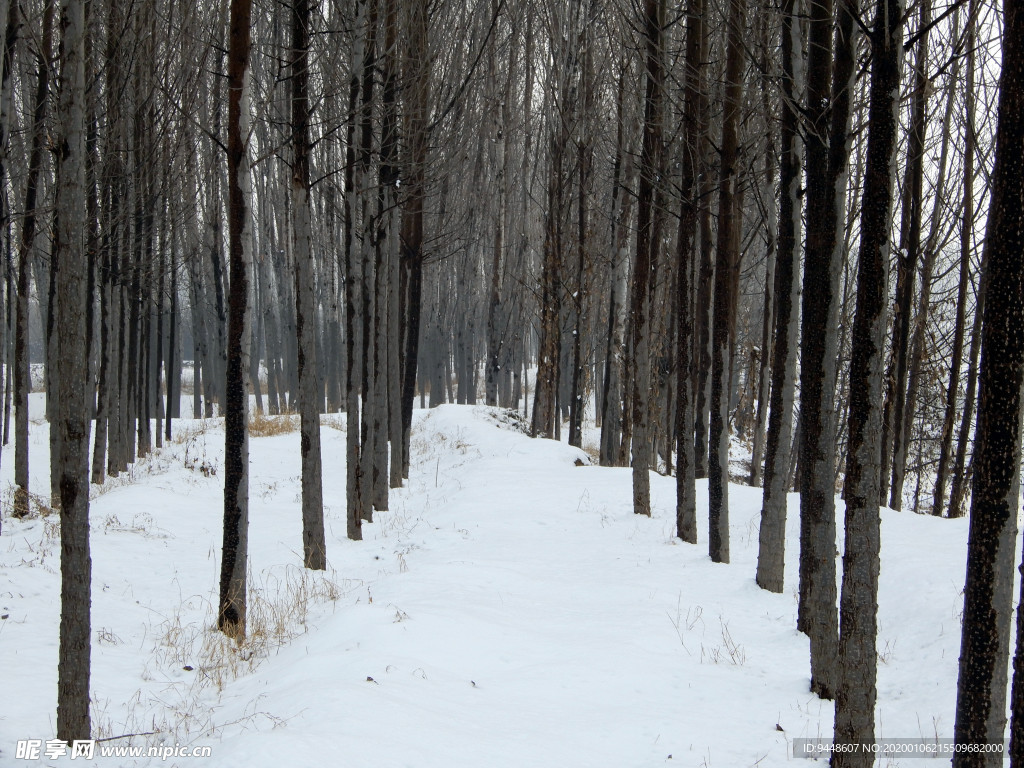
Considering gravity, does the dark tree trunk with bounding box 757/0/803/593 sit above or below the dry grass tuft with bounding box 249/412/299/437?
above

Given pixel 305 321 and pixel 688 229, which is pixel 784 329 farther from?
pixel 305 321

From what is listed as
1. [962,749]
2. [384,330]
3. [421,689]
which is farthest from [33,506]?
[962,749]

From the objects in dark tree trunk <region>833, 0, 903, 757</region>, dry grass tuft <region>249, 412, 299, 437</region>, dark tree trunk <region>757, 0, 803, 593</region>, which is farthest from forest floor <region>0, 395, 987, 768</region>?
dry grass tuft <region>249, 412, 299, 437</region>

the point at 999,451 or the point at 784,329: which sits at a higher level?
the point at 784,329

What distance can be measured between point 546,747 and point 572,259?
16.6 m

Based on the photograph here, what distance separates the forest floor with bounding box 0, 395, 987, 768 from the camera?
13.0ft

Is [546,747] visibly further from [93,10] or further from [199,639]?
[93,10]

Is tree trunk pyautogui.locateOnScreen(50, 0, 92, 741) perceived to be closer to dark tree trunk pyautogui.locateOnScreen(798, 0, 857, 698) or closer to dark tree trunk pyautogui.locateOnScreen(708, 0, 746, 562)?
dark tree trunk pyautogui.locateOnScreen(798, 0, 857, 698)

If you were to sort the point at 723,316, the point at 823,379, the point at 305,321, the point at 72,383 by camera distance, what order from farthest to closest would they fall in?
the point at 305,321 → the point at 723,316 → the point at 823,379 → the point at 72,383

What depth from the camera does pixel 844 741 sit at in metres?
3.65

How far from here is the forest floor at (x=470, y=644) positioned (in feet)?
13.0

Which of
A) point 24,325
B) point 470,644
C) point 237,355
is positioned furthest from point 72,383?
point 24,325

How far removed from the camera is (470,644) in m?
5.30

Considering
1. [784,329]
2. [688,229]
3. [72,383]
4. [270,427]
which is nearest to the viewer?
[72,383]
